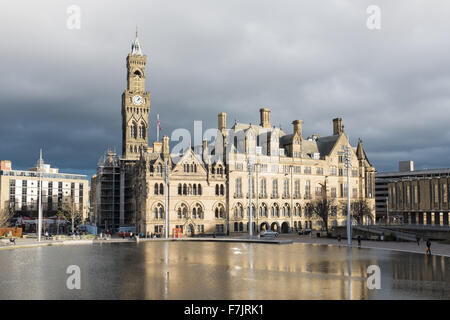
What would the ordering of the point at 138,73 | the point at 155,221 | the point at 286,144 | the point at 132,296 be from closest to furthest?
the point at 132,296 → the point at 155,221 → the point at 286,144 → the point at 138,73

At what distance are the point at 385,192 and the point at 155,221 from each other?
126045 millimetres

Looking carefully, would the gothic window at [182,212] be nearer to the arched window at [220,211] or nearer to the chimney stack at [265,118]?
the arched window at [220,211]

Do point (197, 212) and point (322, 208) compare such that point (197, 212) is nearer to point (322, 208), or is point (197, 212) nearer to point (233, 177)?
point (233, 177)

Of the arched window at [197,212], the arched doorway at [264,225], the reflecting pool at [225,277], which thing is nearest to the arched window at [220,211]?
the arched window at [197,212]

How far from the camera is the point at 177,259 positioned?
43.4 m

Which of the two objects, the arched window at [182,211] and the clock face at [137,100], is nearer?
the arched window at [182,211]

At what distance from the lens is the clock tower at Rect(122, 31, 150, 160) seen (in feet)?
373

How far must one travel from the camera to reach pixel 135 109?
11594 cm

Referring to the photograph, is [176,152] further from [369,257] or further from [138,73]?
[369,257]

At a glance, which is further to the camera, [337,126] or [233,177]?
[337,126]

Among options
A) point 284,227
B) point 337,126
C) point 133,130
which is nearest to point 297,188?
point 284,227

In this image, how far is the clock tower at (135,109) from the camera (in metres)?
114

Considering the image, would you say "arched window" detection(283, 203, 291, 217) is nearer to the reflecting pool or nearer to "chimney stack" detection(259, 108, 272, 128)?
"chimney stack" detection(259, 108, 272, 128)
